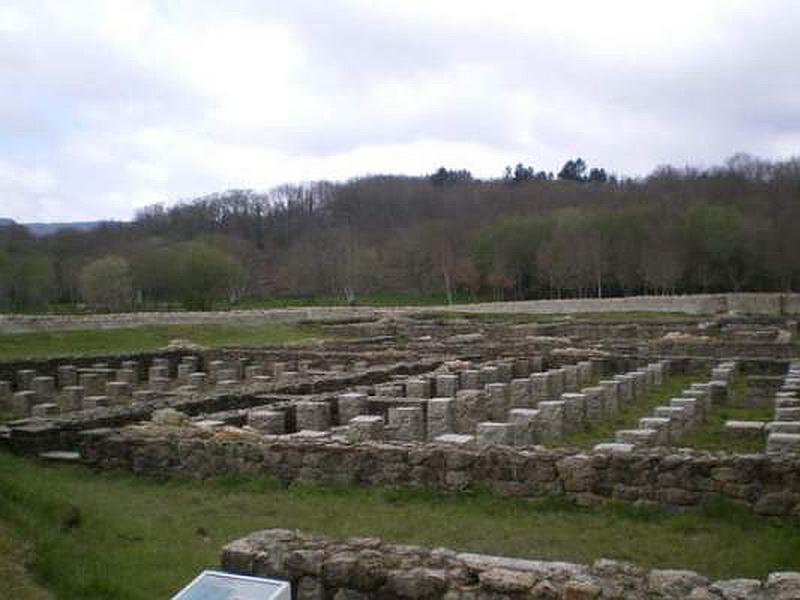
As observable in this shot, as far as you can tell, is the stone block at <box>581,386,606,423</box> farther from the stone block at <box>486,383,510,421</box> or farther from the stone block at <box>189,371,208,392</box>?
the stone block at <box>189,371,208,392</box>

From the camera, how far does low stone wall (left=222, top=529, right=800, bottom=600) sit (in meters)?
5.19

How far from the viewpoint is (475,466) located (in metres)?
9.43

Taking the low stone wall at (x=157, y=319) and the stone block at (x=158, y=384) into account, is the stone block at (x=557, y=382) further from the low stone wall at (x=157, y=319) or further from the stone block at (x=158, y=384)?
the low stone wall at (x=157, y=319)

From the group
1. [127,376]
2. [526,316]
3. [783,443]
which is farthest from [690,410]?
[526,316]

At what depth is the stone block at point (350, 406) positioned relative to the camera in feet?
46.6

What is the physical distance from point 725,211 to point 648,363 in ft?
184

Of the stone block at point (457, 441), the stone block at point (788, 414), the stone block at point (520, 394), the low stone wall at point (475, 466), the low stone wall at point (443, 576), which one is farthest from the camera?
the stone block at point (520, 394)

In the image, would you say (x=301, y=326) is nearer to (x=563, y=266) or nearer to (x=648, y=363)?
(x=648, y=363)

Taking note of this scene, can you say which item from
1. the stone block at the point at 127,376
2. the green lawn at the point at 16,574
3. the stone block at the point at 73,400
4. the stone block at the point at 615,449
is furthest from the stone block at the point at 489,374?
the green lawn at the point at 16,574

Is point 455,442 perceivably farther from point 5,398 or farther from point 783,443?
point 5,398

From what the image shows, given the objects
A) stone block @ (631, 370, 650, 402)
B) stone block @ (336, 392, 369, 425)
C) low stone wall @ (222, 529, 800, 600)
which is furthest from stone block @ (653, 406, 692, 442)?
low stone wall @ (222, 529, 800, 600)

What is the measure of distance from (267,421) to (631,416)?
718cm

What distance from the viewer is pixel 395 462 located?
9766mm

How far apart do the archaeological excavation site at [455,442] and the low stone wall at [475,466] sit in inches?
0.7
